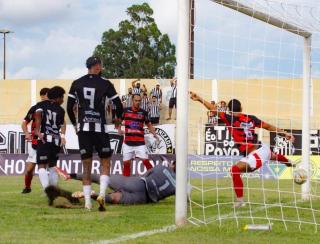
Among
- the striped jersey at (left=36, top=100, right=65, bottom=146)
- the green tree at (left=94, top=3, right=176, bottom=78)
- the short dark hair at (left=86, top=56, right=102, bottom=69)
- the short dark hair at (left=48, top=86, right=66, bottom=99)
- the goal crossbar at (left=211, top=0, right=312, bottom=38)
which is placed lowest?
the striped jersey at (left=36, top=100, right=65, bottom=146)

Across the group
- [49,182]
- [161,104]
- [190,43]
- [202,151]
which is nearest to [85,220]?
[190,43]

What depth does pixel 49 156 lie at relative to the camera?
11242 millimetres

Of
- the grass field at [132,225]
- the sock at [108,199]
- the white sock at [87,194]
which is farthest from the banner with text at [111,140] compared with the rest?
the white sock at [87,194]

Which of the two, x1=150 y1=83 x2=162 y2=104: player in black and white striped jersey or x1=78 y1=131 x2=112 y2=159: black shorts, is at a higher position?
x1=150 y1=83 x2=162 y2=104: player in black and white striped jersey

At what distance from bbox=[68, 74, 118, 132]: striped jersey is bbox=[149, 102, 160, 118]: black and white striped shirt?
21070 millimetres

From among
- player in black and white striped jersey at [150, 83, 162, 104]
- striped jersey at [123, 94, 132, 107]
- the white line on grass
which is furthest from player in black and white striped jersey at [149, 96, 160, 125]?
the white line on grass

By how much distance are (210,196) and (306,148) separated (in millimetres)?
1995

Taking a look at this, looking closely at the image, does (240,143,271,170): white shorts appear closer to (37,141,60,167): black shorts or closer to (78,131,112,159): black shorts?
Result: (78,131,112,159): black shorts

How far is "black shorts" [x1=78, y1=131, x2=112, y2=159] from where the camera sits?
9297mm

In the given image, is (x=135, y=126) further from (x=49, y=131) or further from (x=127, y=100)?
(x=127, y=100)

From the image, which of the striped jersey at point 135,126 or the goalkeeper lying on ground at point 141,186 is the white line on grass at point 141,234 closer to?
the goalkeeper lying on ground at point 141,186

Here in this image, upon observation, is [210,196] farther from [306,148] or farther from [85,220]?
[85,220]

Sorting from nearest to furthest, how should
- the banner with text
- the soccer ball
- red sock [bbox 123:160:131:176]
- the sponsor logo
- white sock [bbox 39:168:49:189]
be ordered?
1. white sock [bbox 39:168:49:189]
2. the soccer ball
3. red sock [bbox 123:160:131:176]
4. the sponsor logo
5. the banner with text

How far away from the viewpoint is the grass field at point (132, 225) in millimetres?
6664
